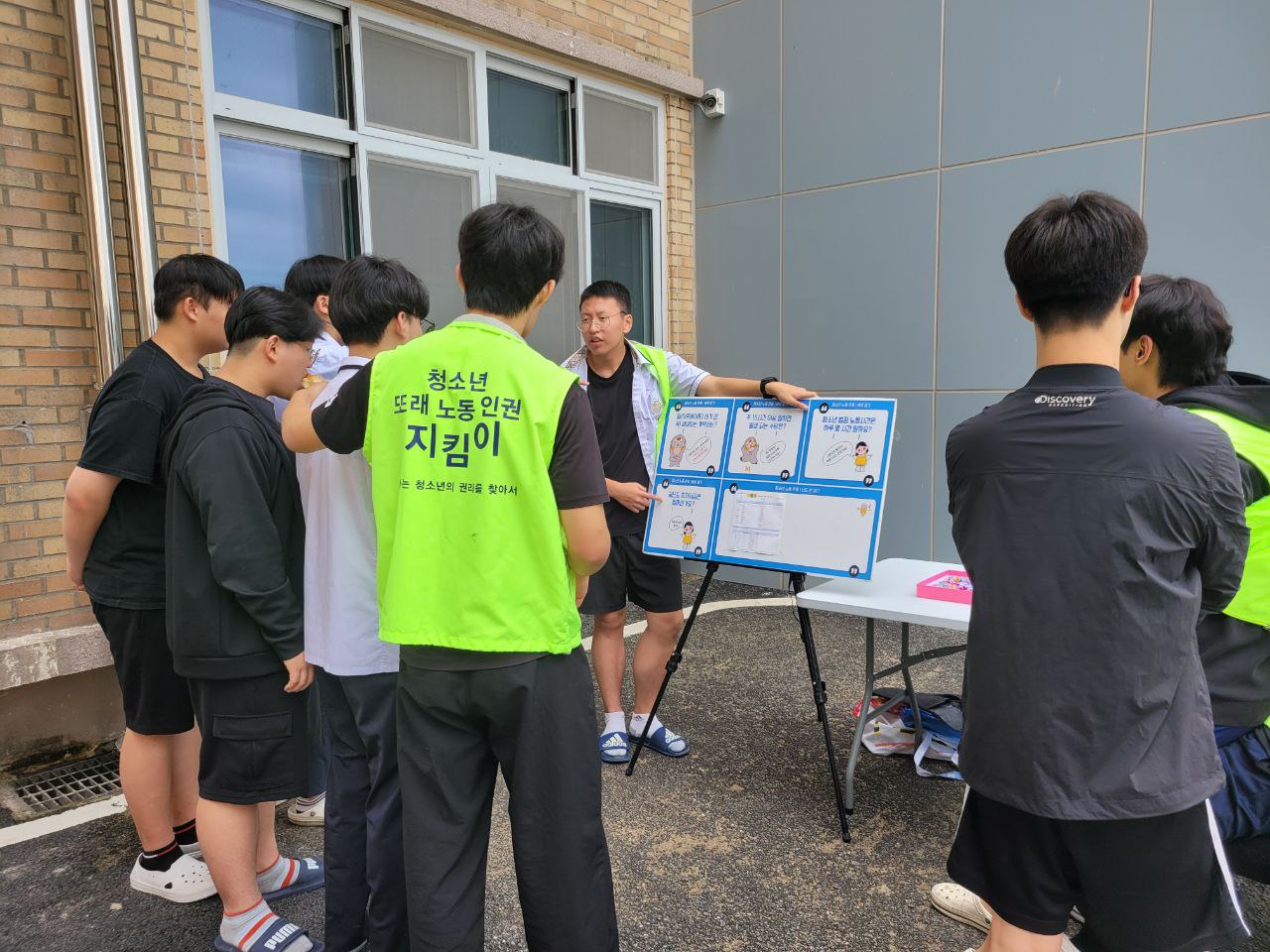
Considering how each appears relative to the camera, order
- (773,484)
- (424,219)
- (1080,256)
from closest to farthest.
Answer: (1080,256)
(773,484)
(424,219)

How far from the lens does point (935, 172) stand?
226 inches

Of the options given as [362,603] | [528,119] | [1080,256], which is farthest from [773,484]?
[528,119]

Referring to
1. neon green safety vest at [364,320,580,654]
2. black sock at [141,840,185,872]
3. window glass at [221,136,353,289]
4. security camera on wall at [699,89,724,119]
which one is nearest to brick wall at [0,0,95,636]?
window glass at [221,136,353,289]

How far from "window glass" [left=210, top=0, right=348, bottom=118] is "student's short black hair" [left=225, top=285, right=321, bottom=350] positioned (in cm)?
284

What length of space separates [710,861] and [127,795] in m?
1.93

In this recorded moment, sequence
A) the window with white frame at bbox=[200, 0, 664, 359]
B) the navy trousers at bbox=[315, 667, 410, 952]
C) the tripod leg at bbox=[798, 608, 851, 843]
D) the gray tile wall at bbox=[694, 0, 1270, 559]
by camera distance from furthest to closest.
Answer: the gray tile wall at bbox=[694, 0, 1270, 559], the window with white frame at bbox=[200, 0, 664, 359], the tripod leg at bbox=[798, 608, 851, 843], the navy trousers at bbox=[315, 667, 410, 952]

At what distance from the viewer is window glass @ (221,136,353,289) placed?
451cm

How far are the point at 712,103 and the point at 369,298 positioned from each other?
5519 millimetres

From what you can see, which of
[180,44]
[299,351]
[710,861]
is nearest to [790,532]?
[710,861]

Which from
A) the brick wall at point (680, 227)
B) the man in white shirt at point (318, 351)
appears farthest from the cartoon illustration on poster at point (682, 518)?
the brick wall at point (680, 227)

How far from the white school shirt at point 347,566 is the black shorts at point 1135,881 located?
1.52 metres

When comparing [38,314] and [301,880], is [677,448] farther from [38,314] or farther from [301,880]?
[38,314]

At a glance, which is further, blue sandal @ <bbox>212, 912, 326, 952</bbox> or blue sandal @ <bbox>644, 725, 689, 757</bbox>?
blue sandal @ <bbox>644, 725, 689, 757</bbox>

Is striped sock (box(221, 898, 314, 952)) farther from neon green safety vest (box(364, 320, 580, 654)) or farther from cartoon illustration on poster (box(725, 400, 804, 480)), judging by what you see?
cartoon illustration on poster (box(725, 400, 804, 480))
